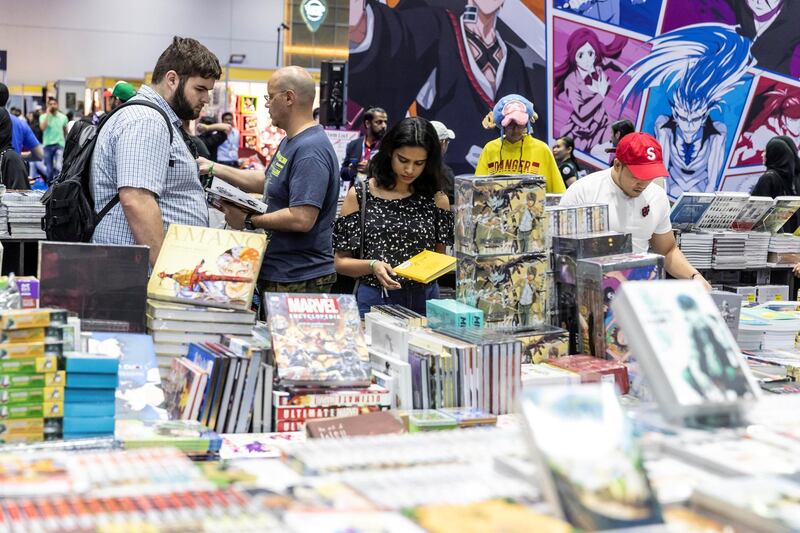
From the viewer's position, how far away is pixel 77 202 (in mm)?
3533

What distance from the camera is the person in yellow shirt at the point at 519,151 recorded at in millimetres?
5781

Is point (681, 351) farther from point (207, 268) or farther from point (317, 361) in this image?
point (207, 268)

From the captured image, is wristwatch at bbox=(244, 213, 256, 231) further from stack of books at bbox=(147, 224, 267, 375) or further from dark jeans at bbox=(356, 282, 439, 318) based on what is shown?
stack of books at bbox=(147, 224, 267, 375)

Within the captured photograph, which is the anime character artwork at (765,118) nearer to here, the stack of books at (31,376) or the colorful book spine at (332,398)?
the colorful book spine at (332,398)

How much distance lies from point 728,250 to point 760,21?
318 cm

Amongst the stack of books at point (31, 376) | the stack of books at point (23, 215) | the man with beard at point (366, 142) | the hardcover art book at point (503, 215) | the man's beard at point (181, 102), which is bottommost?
the stack of books at point (31, 376)

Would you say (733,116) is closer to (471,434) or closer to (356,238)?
(356,238)

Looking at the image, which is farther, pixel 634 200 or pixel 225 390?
pixel 634 200

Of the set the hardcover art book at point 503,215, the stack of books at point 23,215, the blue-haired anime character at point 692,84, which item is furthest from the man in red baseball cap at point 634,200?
the blue-haired anime character at point 692,84

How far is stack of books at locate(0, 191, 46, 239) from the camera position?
687 cm

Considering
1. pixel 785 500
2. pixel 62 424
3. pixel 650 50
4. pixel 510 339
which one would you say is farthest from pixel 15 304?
pixel 650 50

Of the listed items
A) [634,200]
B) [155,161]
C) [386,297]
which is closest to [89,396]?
[155,161]

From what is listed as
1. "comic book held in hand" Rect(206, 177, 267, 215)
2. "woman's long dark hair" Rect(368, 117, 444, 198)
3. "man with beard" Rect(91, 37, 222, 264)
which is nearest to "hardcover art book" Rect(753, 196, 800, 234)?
"woman's long dark hair" Rect(368, 117, 444, 198)

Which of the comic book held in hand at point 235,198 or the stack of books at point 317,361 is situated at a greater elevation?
the comic book held in hand at point 235,198
